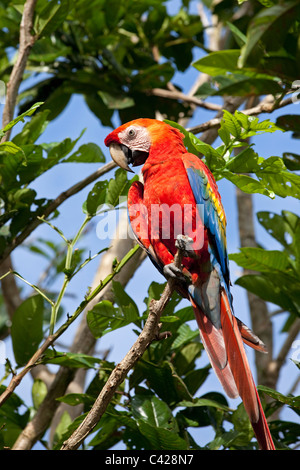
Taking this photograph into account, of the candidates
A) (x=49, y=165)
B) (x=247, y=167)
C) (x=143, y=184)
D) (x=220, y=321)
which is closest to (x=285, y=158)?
(x=247, y=167)

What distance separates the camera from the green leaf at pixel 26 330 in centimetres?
206

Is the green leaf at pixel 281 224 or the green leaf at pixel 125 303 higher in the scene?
the green leaf at pixel 281 224

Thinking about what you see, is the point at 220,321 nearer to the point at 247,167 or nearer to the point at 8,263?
the point at 247,167

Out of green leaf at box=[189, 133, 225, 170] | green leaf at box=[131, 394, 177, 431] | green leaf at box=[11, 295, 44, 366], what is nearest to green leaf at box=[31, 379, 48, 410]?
green leaf at box=[11, 295, 44, 366]

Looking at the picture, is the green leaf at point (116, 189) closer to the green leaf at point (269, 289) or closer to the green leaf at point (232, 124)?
the green leaf at point (232, 124)

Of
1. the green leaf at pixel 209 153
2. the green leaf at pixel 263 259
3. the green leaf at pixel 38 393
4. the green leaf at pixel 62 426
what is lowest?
the green leaf at pixel 62 426

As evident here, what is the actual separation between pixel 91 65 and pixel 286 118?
3.92 ft

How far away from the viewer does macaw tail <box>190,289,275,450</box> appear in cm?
153

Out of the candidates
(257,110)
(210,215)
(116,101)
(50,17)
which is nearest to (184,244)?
(210,215)

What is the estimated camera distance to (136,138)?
2.05 m

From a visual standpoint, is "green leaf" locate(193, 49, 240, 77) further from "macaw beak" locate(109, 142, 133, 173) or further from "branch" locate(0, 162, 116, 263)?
"branch" locate(0, 162, 116, 263)

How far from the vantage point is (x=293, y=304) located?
2176 millimetres

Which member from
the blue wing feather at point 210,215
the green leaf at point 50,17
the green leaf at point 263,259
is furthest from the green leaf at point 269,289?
the green leaf at point 50,17

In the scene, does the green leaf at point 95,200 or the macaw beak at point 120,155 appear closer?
the green leaf at point 95,200
